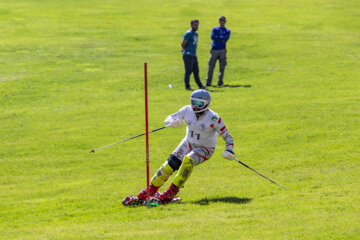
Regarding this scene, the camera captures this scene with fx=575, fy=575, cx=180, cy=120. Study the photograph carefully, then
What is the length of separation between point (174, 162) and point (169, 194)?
720mm

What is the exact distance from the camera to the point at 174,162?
12.6 meters

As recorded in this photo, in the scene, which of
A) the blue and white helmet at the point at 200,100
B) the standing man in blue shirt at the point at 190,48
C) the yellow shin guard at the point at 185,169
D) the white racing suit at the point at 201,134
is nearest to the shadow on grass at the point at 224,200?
the yellow shin guard at the point at 185,169

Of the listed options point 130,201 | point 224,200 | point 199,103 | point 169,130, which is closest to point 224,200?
point 224,200

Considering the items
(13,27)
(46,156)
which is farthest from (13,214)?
(13,27)

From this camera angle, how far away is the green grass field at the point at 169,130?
36.6ft

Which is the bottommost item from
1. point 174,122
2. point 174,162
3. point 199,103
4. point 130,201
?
point 130,201

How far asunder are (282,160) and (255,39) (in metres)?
25.2

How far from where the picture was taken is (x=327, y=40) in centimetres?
3978

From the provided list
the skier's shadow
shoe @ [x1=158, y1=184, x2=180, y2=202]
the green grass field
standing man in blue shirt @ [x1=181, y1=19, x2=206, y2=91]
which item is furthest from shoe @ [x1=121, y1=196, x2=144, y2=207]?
standing man in blue shirt @ [x1=181, y1=19, x2=206, y2=91]

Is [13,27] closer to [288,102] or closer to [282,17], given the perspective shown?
[282,17]

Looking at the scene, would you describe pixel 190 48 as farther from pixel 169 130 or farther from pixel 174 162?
pixel 174 162

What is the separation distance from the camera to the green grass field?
11.2 m

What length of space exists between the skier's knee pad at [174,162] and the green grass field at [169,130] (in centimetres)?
82

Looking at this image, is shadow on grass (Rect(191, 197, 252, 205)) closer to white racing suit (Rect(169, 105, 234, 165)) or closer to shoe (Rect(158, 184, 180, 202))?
shoe (Rect(158, 184, 180, 202))
